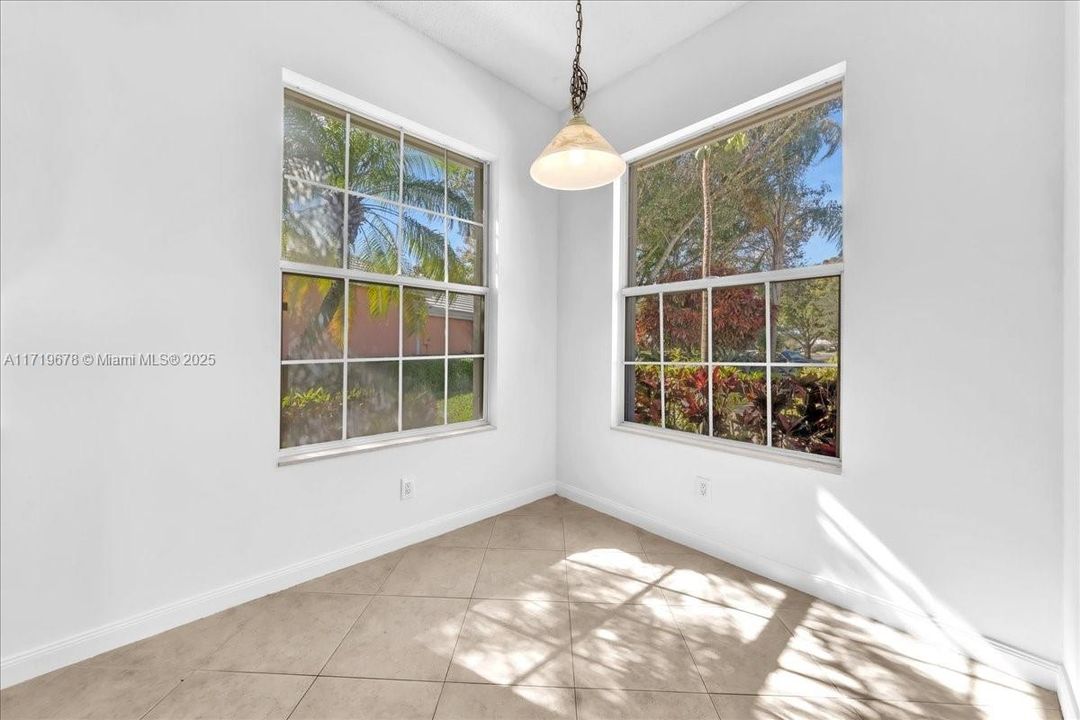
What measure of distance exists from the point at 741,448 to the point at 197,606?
2.84 meters

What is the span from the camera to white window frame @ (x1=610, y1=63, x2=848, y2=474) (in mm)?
2199

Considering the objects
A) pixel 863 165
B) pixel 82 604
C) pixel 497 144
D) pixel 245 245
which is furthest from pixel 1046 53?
pixel 82 604

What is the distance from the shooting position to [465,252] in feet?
10.2

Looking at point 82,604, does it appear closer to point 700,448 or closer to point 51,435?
point 51,435

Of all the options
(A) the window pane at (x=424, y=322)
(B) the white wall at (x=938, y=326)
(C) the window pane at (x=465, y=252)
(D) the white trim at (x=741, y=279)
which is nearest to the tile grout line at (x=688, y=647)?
(B) the white wall at (x=938, y=326)

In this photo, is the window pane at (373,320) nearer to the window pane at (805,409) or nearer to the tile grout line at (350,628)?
the tile grout line at (350,628)

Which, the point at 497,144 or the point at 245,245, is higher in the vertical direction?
the point at 497,144

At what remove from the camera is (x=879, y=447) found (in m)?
1.97

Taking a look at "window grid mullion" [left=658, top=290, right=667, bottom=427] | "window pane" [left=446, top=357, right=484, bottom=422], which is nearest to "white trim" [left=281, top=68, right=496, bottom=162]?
"window pane" [left=446, top=357, right=484, bottom=422]

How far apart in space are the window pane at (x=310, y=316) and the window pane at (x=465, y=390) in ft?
2.68

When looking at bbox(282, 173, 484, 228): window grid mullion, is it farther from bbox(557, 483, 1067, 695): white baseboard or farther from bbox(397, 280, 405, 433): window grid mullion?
bbox(557, 483, 1067, 695): white baseboard

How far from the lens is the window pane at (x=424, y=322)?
2799 millimetres

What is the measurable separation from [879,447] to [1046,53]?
1.61m

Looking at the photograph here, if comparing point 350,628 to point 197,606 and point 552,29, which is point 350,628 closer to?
point 197,606
